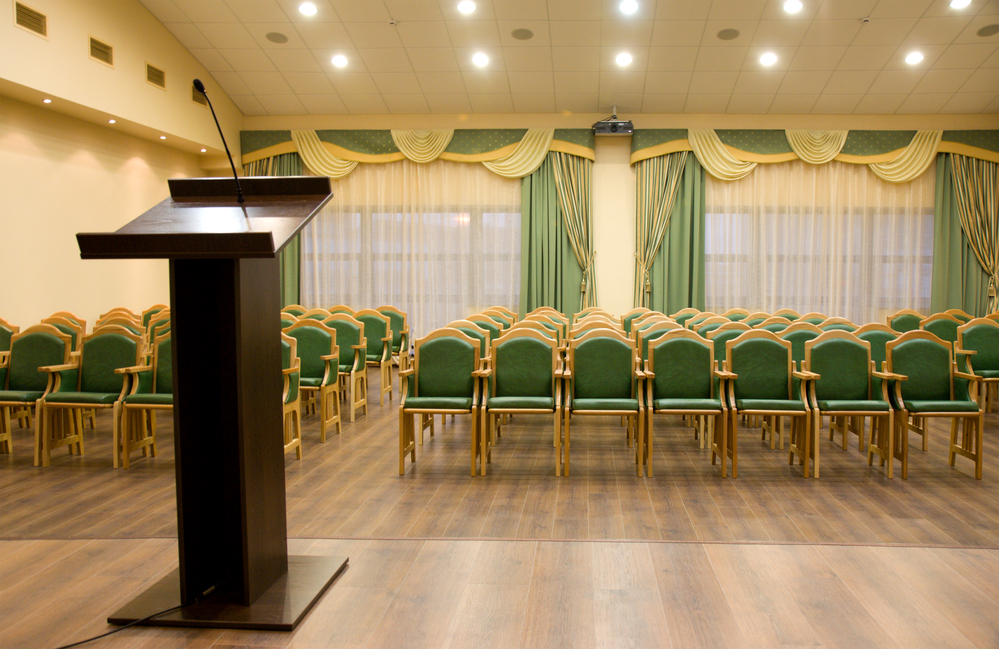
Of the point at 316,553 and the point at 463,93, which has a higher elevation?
the point at 463,93

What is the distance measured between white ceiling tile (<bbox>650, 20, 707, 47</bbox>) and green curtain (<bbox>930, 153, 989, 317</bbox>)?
4999mm

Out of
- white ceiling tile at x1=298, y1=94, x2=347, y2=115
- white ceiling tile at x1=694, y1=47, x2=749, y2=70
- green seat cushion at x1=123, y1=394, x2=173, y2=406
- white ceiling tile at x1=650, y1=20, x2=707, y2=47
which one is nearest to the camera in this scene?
green seat cushion at x1=123, y1=394, x2=173, y2=406

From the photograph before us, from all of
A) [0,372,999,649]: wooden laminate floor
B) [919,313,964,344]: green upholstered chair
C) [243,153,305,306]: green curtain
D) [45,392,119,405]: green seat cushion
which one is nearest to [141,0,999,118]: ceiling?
[243,153,305,306]: green curtain

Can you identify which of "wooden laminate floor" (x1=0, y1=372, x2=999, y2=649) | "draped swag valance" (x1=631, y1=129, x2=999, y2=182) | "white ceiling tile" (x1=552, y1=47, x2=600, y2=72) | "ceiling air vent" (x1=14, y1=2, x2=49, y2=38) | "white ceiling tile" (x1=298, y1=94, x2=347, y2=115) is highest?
"white ceiling tile" (x1=552, y1=47, x2=600, y2=72)

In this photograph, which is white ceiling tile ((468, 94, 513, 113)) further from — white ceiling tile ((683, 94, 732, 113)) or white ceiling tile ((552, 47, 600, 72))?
white ceiling tile ((683, 94, 732, 113))

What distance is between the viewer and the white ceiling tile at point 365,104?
1082 cm

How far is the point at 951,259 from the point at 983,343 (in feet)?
17.2

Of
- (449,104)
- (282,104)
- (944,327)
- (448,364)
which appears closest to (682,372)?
(448,364)

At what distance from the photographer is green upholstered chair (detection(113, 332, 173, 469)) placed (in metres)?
4.92

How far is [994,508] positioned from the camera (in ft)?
13.3

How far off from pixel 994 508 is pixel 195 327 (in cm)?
449

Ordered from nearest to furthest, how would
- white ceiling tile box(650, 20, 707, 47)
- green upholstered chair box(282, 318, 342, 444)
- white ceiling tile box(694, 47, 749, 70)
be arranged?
green upholstered chair box(282, 318, 342, 444)
white ceiling tile box(650, 20, 707, 47)
white ceiling tile box(694, 47, 749, 70)

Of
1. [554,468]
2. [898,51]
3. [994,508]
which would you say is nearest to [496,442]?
[554,468]

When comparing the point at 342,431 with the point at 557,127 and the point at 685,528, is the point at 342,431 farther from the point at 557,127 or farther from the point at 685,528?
the point at 557,127
